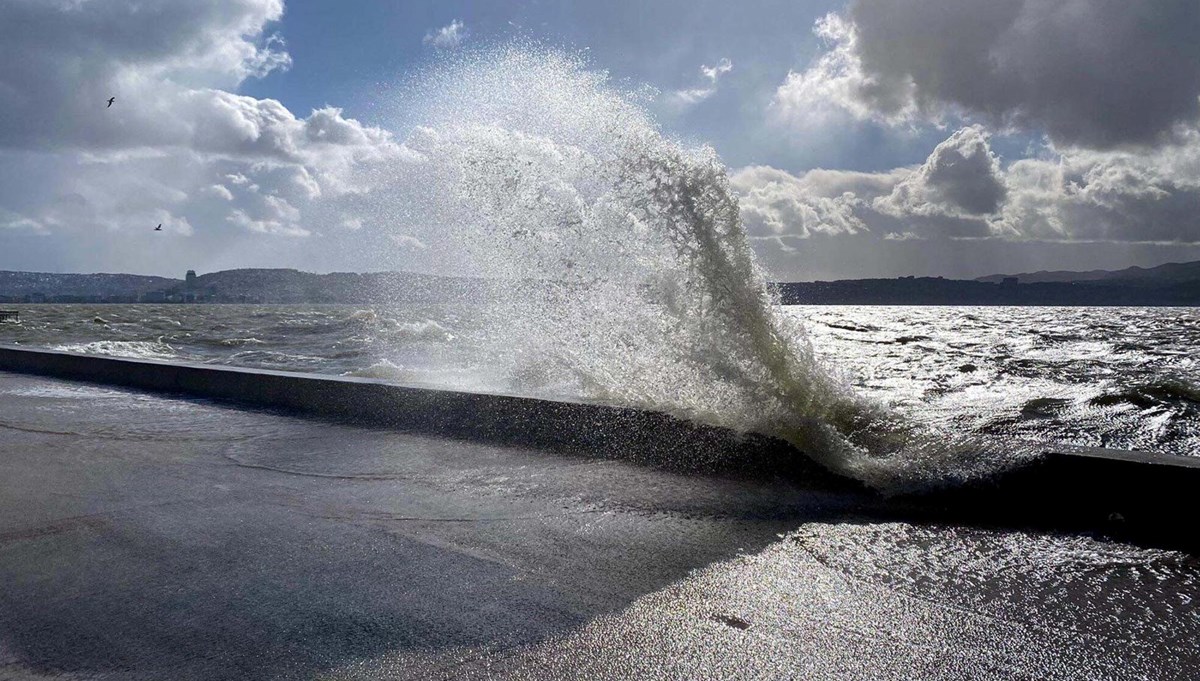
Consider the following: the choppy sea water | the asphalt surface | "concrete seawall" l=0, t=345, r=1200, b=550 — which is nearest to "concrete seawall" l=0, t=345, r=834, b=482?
"concrete seawall" l=0, t=345, r=1200, b=550

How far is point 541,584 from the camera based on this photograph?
260 cm

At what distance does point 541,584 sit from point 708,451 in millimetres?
2090

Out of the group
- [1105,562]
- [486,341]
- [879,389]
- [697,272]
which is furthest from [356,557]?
[879,389]

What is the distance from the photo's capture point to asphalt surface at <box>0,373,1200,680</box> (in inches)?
81.2

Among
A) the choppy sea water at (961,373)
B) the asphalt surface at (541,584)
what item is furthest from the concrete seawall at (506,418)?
Answer: the choppy sea water at (961,373)

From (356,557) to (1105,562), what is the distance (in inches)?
103

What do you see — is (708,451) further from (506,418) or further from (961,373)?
(961,373)

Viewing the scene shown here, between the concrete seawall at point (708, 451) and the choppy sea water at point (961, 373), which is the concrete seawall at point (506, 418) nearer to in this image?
the concrete seawall at point (708, 451)

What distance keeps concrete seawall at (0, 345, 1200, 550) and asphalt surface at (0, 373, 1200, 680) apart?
0.76 ft

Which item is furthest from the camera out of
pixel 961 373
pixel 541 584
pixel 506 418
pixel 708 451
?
→ pixel 961 373

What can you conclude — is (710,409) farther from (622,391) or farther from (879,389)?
(879,389)

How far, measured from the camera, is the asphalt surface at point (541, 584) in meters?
2.06

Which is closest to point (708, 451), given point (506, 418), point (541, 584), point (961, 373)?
point (506, 418)

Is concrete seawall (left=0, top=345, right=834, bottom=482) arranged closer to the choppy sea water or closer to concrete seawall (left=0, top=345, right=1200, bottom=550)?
concrete seawall (left=0, top=345, right=1200, bottom=550)
